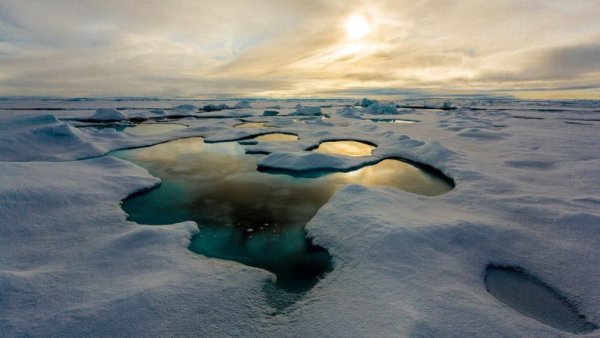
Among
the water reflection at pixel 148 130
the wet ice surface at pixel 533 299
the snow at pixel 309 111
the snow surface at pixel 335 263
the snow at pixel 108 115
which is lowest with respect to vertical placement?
the wet ice surface at pixel 533 299

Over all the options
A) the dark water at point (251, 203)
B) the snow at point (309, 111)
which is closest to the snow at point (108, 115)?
the snow at point (309, 111)

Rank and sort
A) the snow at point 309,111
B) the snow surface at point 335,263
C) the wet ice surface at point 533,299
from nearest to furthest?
the snow surface at point 335,263 → the wet ice surface at point 533,299 → the snow at point 309,111

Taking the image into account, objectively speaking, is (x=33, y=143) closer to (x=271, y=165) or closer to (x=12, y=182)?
(x=12, y=182)

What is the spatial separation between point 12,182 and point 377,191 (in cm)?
931

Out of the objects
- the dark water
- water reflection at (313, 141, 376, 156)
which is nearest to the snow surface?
the dark water

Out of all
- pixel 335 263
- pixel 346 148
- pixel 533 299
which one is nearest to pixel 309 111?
pixel 346 148

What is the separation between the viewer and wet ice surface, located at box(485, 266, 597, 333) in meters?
3.91

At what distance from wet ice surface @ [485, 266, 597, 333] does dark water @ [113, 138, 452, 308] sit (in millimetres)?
2746

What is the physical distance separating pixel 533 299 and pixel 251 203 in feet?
21.5

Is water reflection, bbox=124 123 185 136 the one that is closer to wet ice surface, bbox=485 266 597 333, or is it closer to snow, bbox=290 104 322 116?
snow, bbox=290 104 322 116

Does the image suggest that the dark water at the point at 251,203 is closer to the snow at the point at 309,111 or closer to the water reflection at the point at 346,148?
the water reflection at the point at 346,148

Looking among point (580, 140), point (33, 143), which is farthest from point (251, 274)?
point (580, 140)

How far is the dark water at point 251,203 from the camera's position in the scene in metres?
5.61

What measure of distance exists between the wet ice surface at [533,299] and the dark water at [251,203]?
2.75 metres
